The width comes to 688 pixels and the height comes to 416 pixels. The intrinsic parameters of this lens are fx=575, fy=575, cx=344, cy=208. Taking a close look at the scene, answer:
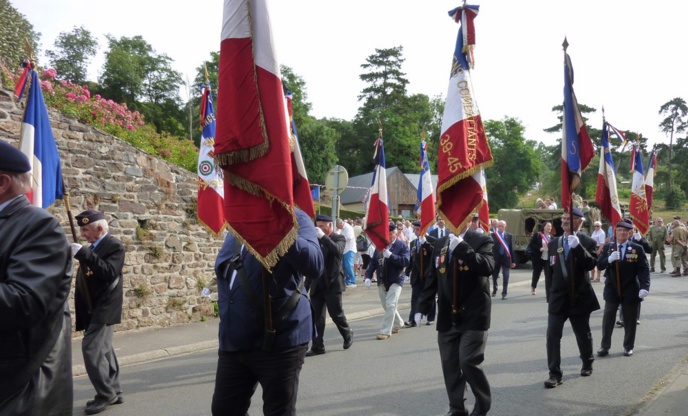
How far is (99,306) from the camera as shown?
19.4 ft

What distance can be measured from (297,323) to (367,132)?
66.0m

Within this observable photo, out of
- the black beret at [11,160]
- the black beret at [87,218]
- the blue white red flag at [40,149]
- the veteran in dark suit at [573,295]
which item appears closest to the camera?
the black beret at [11,160]

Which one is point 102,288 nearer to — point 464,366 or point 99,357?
point 99,357

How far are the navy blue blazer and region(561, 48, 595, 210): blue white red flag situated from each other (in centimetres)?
420

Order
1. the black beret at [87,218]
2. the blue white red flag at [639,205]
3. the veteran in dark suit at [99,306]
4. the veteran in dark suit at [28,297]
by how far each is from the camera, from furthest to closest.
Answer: the blue white red flag at [639,205] → the black beret at [87,218] → the veteran in dark suit at [99,306] → the veteran in dark suit at [28,297]

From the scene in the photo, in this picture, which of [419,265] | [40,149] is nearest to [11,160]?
[40,149]

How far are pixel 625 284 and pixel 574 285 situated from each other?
212 cm

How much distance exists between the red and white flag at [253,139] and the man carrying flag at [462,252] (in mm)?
2385

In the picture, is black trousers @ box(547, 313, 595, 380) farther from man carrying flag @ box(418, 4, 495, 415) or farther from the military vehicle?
the military vehicle

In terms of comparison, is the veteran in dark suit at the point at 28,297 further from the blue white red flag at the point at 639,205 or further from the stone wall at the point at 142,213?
the blue white red flag at the point at 639,205

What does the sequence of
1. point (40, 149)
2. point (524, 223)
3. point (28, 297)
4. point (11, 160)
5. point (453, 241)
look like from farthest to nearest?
point (524, 223) < point (40, 149) < point (453, 241) < point (11, 160) < point (28, 297)

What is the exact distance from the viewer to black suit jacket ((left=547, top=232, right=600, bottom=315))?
6883 mm

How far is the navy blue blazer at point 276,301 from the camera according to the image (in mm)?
3426

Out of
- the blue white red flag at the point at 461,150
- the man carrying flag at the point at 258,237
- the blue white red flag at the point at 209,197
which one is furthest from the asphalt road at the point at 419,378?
the blue white red flag at the point at 209,197
